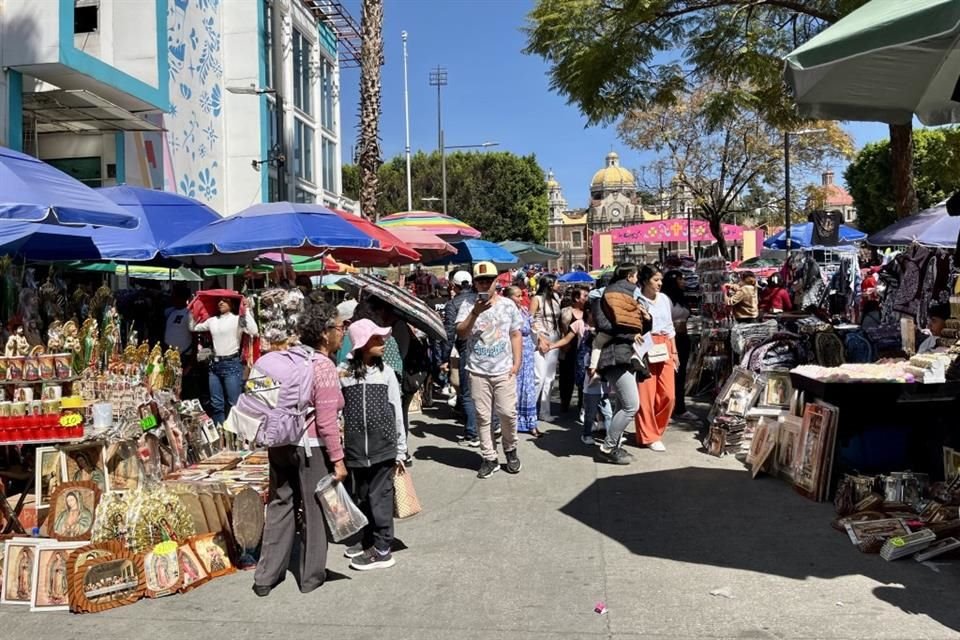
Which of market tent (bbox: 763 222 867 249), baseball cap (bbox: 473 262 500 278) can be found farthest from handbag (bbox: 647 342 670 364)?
market tent (bbox: 763 222 867 249)

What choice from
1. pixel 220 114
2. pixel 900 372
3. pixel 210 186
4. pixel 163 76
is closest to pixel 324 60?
pixel 220 114

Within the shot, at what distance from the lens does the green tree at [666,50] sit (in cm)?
959

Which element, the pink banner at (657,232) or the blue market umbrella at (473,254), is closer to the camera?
the blue market umbrella at (473,254)

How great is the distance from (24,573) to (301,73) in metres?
26.2

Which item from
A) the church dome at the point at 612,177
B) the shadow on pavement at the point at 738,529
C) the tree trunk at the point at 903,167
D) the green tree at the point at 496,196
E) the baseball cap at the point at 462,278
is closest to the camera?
the shadow on pavement at the point at 738,529

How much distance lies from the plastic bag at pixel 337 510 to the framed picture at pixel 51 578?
1.44 m

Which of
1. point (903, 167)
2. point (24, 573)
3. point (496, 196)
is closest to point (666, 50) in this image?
point (903, 167)

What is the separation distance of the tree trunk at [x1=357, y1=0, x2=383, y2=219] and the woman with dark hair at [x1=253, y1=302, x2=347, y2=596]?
1289 centimetres

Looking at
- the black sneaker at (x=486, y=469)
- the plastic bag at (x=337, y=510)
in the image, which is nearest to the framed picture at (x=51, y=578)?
the plastic bag at (x=337, y=510)

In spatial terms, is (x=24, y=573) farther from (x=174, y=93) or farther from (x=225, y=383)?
(x=174, y=93)

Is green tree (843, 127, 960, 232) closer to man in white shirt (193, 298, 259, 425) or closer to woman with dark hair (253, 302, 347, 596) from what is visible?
man in white shirt (193, 298, 259, 425)

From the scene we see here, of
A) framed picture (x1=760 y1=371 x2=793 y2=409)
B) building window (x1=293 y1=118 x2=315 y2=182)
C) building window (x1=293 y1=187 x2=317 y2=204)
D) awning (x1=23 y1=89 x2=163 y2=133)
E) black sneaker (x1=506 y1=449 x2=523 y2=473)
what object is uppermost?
building window (x1=293 y1=118 x2=315 y2=182)

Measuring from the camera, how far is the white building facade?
11.1m

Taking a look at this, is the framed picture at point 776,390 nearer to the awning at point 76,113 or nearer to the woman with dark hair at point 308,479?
the woman with dark hair at point 308,479
